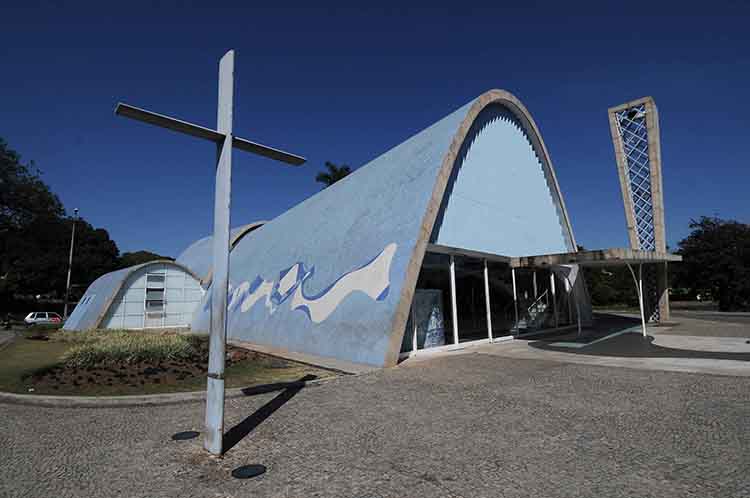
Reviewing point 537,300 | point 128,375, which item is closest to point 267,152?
point 128,375

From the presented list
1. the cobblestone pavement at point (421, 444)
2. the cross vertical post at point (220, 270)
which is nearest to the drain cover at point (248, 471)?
the cobblestone pavement at point (421, 444)

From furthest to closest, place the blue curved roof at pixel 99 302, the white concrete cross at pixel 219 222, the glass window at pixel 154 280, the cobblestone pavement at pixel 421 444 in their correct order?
the glass window at pixel 154 280 < the blue curved roof at pixel 99 302 < the white concrete cross at pixel 219 222 < the cobblestone pavement at pixel 421 444

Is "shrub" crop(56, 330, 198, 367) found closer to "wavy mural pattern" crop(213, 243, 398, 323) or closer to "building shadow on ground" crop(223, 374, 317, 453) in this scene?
"wavy mural pattern" crop(213, 243, 398, 323)

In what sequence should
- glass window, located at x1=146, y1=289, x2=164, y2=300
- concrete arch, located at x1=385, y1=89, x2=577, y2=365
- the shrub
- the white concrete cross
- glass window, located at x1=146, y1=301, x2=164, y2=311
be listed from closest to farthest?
the white concrete cross < concrete arch, located at x1=385, y1=89, x2=577, y2=365 < the shrub < glass window, located at x1=146, y1=301, x2=164, y2=311 < glass window, located at x1=146, y1=289, x2=164, y2=300

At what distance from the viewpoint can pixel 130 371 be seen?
37.4 feet

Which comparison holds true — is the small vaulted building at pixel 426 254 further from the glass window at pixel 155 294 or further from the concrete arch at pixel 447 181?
the glass window at pixel 155 294

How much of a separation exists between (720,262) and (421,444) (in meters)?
45.3

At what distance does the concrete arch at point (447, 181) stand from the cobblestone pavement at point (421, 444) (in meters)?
3.25

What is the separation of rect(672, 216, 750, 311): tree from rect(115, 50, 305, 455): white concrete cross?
46739mm

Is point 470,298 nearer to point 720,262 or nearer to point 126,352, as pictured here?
point 126,352

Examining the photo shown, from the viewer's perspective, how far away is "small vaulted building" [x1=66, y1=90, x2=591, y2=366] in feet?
44.2

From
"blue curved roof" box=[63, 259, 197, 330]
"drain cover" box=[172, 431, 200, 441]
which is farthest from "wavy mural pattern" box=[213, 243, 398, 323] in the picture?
"blue curved roof" box=[63, 259, 197, 330]

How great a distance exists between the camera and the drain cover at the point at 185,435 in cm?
597

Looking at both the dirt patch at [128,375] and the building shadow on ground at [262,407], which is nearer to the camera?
the building shadow on ground at [262,407]
